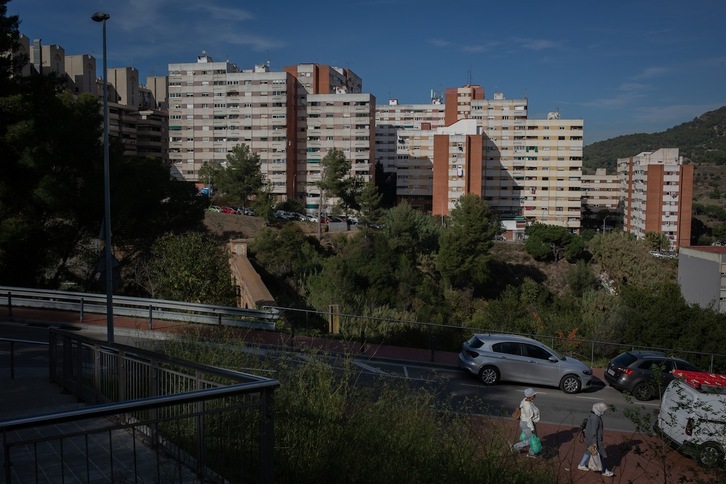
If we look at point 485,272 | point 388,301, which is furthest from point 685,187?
point 388,301

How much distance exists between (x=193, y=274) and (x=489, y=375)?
32.3 feet

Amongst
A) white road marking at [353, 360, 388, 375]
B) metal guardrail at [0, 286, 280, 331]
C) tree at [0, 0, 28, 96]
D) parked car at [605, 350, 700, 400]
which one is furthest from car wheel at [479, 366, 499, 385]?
tree at [0, 0, 28, 96]

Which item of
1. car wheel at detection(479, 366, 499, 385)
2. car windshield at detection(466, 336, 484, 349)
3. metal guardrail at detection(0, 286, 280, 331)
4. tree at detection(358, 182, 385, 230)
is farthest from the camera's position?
tree at detection(358, 182, 385, 230)

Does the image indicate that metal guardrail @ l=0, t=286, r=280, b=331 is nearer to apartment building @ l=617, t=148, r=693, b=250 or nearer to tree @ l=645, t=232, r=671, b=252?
tree @ l=645, t=232, r=671, b=252

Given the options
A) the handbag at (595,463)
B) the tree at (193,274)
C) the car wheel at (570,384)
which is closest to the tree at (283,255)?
the tree at (193,274)

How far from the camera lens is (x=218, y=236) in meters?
51.3

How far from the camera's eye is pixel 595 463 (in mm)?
9117

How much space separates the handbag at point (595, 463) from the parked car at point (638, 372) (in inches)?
230

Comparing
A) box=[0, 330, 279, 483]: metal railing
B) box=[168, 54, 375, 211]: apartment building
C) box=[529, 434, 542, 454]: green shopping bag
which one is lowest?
box=[529, 434, 542, 454]: green shopping bag

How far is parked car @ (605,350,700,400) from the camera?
574 inches

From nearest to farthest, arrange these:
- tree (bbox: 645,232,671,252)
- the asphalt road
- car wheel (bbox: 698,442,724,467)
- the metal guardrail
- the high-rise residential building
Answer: car wheel (bbox: 698,442,724,467) → the asphalt road → the metal guardrail → tree (bbox: 645,232,671,252) → the high-rise residential building

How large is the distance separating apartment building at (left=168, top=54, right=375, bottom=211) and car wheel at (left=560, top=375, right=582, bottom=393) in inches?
2904

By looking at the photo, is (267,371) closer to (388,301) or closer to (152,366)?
(152,366)

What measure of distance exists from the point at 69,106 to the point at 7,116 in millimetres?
3368
